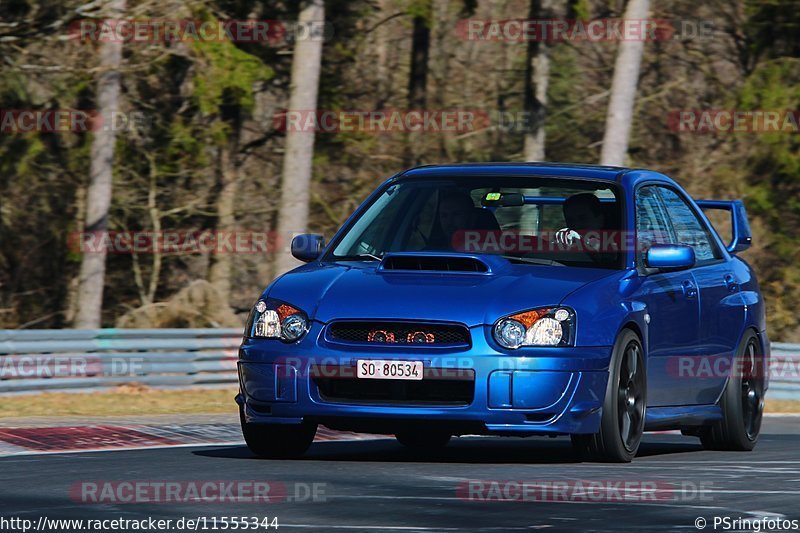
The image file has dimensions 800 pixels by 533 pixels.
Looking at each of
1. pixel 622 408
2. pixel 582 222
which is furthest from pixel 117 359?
pixel 622 408

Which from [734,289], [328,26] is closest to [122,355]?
[734,289]

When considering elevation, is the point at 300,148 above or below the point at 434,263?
above

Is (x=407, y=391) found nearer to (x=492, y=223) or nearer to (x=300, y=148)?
(x=492, y=223)

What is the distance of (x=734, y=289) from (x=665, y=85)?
21.2 metres

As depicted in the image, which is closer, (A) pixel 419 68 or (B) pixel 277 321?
(B) pixel 277 321

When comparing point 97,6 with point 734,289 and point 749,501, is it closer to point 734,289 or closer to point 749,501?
point 734,289

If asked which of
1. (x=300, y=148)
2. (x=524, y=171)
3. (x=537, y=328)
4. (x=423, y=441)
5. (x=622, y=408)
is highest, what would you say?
(x=524, y=171)

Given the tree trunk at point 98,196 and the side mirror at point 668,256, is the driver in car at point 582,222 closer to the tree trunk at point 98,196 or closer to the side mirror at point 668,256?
the side mirror at point 668,256

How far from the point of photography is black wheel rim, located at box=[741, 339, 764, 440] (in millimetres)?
11680

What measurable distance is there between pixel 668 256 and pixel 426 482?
2.34m

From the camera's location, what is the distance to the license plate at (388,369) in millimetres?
8945

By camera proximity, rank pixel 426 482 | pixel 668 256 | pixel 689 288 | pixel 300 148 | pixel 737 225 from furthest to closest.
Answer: pixel 300 148 < pixel 737 225 < pixel 689 288 < pixel 668 256 < pixel 426 482

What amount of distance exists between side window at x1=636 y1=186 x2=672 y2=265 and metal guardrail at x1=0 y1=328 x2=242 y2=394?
8.05 metres

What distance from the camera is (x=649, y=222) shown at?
10719 millimetres
